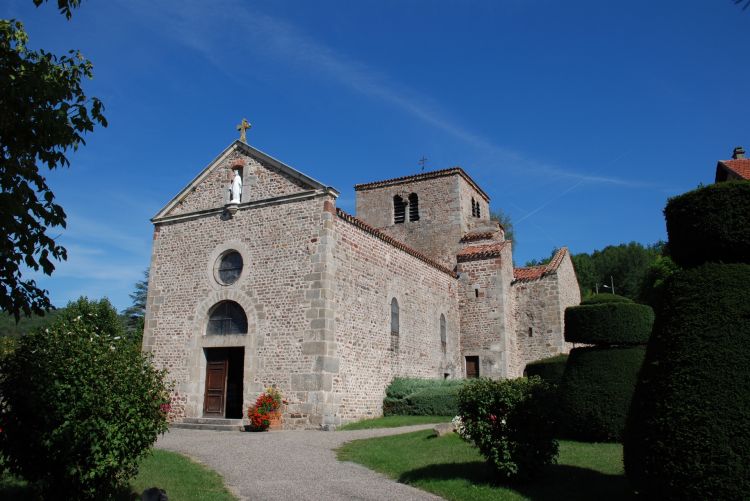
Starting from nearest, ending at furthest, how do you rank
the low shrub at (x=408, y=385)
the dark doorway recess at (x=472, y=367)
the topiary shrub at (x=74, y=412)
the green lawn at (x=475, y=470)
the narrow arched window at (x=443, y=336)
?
the topiary shrub at (x=74, y=412)
the green lawn at (x=475, y=470)
the low shrub at (x=408, y=385)
the narrow arched window at (x=443, y=336)
the dark doorway recess at (x=472, y=367)

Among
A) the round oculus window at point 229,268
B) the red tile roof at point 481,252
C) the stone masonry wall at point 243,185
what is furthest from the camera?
the red tile roof at point 481,252

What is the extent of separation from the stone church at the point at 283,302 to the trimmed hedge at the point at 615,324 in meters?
7.20

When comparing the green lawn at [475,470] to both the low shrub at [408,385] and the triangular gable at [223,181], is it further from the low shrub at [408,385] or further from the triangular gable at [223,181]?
the triangular gable at [223,181]

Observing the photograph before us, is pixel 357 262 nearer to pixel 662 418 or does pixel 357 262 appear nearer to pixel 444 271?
pixel 444 271

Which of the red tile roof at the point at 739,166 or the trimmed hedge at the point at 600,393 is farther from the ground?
the red tile roof at the point at 739,166

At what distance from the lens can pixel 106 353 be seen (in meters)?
7.47

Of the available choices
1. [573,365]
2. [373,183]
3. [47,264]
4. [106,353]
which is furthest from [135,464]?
[373,183]

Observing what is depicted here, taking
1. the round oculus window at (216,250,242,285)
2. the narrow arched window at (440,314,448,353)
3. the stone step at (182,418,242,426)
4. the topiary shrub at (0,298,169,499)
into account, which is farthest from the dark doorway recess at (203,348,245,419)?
the topiary shrub at (0,298,169,499)

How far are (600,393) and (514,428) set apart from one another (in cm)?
404

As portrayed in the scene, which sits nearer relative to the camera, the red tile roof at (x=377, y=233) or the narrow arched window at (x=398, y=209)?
the red tile roof at (x=377, y=233)

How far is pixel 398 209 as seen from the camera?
2959 cm

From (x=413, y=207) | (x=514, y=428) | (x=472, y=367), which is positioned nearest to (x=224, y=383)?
(x=472, y=367)

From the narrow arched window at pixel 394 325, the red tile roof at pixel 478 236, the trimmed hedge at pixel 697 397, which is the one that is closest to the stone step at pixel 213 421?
the narrow arched window at pixel 394 325

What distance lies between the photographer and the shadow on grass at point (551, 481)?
784 cm
